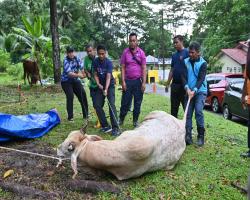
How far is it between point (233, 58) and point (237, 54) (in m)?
1.18

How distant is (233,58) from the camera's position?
3925 centimetres

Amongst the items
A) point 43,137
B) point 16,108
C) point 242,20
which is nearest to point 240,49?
point 242,20

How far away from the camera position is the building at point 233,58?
128 ft

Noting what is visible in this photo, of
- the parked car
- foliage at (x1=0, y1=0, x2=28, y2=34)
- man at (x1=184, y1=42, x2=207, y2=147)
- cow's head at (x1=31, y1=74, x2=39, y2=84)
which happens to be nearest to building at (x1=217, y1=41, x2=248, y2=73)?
foliage at (x1=0, y1=0, x2=28, y2=34)

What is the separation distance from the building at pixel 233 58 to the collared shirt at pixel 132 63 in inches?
1287

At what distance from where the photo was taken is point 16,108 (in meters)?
10.9

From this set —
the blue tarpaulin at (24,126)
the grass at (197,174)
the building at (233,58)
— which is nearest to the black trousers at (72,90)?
the grass at (197,174)

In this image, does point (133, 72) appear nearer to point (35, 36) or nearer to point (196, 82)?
point (196, 82)

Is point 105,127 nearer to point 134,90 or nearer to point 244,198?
point 134,90

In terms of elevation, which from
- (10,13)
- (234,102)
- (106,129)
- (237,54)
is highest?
(10,13)

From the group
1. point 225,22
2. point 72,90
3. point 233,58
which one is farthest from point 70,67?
point 233,58

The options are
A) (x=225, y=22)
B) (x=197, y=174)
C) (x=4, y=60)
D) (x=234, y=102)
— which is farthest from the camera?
(x=4, y=60)

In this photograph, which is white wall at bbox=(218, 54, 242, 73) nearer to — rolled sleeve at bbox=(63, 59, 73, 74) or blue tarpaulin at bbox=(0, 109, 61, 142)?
rolled sleeve at bbox=(63, 59, 73, 74)

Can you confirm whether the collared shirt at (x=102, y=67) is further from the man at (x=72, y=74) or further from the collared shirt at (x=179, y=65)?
the collared shirt at (x=179, y=65)
